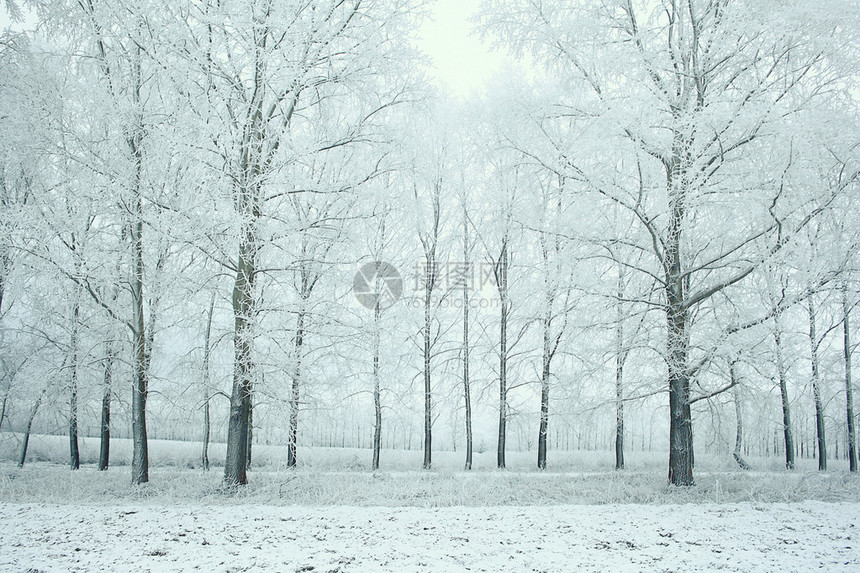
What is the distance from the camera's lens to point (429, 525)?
5875 mm

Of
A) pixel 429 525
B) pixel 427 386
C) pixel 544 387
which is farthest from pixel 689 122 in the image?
pixel 427 386

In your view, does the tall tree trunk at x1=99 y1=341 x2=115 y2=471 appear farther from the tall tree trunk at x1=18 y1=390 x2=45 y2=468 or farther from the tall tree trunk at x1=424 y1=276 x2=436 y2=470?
the tall tree trunk at x1=424 y1=276 x2=436 y2=470

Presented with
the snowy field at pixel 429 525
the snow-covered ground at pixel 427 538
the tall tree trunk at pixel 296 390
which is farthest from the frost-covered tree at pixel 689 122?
the tall tree trunk at pixel 296 390

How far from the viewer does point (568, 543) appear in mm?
5188

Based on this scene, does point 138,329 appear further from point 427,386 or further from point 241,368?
point 427,386

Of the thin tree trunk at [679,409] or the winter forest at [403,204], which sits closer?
the winter forest at [403,204]

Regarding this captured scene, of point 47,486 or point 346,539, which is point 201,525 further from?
point 47,486

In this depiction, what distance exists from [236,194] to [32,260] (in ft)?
17.2

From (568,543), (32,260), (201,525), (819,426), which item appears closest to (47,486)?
(32,260)

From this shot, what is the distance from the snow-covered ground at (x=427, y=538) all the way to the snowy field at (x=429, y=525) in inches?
1.0

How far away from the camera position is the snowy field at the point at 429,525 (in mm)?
4602

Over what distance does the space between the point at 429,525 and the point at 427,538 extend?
600mm

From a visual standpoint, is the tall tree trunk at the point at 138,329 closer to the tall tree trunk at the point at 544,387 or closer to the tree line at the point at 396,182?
the tree line at the point at 396,182

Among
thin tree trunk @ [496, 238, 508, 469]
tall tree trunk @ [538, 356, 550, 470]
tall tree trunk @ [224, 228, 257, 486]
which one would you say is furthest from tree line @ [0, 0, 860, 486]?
thin tree trunk @ [496, 238, 508, 469]
